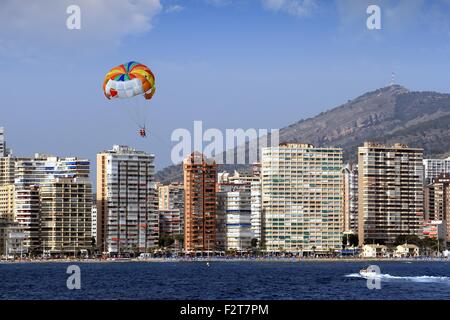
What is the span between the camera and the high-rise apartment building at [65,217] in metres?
151

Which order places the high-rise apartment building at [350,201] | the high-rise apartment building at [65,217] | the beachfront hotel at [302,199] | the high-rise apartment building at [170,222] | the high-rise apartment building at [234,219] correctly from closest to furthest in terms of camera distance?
the high-rise apartment building at [65,217] → the high-rise apartment building at [234,219] → the beachfront hotel at [302,199] → the high-rise apartment building at [350,201] → the high-rise apartment building at [170,222]

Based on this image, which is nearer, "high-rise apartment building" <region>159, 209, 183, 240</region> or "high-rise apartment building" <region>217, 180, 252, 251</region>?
"high-rise apartment building" <region>217, 180, 252, 251</region>

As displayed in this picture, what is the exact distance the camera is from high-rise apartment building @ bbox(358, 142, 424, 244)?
171625 millimetres

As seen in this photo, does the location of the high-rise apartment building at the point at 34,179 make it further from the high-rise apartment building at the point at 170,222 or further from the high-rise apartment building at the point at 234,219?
the high-rise apartment building at the point at 234,219

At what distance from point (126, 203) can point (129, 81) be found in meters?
104

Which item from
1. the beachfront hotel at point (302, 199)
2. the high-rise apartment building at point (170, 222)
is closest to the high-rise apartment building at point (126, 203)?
the beachfront hotel at point (302, 199)

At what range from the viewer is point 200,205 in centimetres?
15250

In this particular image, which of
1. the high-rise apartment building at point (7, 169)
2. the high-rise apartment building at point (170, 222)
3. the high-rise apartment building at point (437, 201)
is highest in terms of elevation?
the high-rise apartment building at point (7, 169)

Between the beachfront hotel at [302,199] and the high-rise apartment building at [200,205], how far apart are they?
33.7 ft

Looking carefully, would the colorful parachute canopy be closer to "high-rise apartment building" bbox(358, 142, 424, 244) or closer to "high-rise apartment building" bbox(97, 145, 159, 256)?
"high-rise apartment building" bbox(97, 145, 159, 256)

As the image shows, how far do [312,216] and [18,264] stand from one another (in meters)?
43.4

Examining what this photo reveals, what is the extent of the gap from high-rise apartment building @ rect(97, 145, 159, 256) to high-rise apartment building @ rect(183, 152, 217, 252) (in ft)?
25.9

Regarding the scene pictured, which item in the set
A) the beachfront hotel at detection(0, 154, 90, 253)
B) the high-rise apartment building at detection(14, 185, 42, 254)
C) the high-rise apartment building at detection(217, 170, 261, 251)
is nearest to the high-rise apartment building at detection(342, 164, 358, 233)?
the high-rise apartment building at detection(217, 170, 261, 251)
